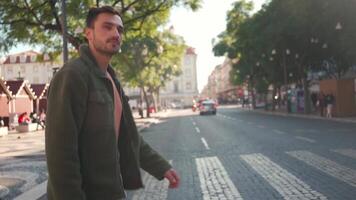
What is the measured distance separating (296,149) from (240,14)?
147ft

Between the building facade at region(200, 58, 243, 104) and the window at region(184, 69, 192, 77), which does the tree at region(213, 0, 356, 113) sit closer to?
the building facade at region(200, 58, 243, 104)

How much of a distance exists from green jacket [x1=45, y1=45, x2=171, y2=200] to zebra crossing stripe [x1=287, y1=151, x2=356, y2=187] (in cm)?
669

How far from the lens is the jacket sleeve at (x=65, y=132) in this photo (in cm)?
256

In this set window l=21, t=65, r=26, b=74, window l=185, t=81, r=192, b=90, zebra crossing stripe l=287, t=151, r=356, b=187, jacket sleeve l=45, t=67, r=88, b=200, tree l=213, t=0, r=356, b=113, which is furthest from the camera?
window l=185, t=81, r=192, b=90

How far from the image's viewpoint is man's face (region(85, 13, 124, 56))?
2.92 m

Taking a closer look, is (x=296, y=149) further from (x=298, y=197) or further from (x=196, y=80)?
(x=196, y=80)

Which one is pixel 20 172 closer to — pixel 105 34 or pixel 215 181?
pixel 215 181

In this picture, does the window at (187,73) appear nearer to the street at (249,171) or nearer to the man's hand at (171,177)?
the street at (249,171)

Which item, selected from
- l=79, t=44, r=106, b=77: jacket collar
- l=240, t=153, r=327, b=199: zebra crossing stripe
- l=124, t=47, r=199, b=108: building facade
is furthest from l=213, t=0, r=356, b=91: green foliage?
l=124, t=47, r=199, b=108: building facade

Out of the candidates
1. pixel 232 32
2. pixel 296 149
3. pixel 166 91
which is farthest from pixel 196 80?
pixel 296 149

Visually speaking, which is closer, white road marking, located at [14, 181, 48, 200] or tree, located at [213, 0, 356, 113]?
white road marking, located at [14, 181, 48, 200]

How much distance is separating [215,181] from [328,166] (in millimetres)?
2714

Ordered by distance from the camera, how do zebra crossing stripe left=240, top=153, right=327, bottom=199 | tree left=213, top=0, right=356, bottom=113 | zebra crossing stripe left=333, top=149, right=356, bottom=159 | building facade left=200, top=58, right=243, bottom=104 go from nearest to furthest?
Answer: zebra crossing stripe left=240, top=153, right=327, bottom=199 < zebra crossing stripe left=333, top=149, right=356, bottom=159 < tree left=213, top=0, right=356, bottom=113 < building facade left=200, top=58, right=243, bottom=104

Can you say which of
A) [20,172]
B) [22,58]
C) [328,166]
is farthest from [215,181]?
Answer: [22,58]
